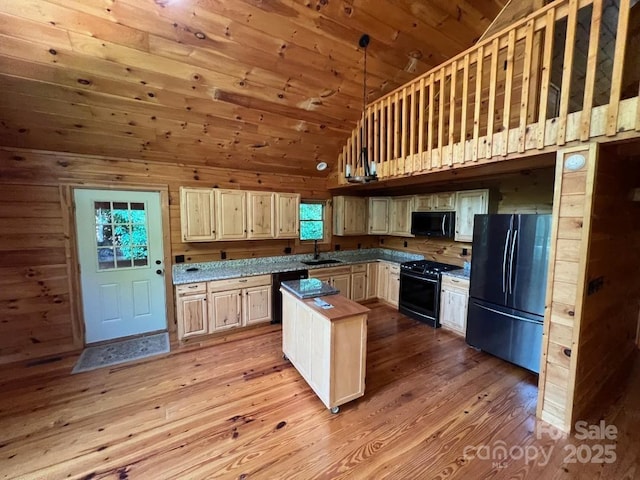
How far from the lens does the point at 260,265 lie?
4500 mm

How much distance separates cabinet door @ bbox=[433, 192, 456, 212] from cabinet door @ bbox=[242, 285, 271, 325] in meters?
2.97

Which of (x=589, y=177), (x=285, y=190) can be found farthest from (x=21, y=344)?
(x=589, y=177)

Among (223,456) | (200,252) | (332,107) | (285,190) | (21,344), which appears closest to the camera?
(223,456)

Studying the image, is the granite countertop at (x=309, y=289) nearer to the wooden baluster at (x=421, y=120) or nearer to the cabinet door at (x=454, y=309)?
the wooden baluster at (x=421, y=120)

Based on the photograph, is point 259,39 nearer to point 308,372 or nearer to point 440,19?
point 440,19

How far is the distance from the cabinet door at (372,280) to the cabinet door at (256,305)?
6.49ft

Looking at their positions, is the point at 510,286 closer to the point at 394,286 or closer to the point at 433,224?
the point at 433,224

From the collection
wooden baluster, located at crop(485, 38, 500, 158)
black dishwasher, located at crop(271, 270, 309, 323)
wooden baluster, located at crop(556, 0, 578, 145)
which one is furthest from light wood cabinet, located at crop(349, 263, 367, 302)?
wooden baluster, located at crop(556, 0, 578, 145)

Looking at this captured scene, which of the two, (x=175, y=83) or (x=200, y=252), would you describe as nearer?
(x=175, y=83)

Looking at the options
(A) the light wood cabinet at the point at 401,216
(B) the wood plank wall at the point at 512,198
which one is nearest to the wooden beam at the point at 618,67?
(B) the wood plank wall at the point at 512,198

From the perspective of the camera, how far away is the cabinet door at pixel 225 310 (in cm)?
368

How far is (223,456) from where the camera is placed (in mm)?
1919

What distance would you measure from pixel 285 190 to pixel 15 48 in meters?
3.21

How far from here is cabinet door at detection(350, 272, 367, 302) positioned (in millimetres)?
4898
